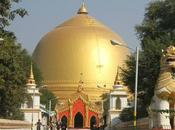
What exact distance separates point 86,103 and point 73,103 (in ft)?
6.58

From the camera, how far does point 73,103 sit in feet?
300

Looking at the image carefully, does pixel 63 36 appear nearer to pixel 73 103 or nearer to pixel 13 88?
pixel 73 103

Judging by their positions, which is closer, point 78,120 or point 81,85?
point 78,120

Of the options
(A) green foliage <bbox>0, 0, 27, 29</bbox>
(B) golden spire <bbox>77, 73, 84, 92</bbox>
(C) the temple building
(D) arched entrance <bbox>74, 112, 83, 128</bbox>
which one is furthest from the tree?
(C) the temple building

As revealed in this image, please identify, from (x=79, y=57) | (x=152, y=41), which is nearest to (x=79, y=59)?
(x=79, y=57)

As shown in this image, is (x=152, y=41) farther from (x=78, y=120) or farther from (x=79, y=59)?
(x=79, y=59)

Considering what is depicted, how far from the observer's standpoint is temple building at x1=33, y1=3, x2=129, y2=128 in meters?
97.4

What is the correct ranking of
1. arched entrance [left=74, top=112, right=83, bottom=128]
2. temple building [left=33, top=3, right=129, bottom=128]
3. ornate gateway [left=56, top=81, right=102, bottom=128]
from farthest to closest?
temple building [left=33, top=3, right=129, bottom=128] < arched entrance [left=74, top=112, right=83, bottom=128] < ornate gateway [left=56, top=81, right=102, bottom=128]

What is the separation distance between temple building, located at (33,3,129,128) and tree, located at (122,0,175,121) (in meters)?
52.6

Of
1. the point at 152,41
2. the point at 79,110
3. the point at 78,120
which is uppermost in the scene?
the point at 152,41

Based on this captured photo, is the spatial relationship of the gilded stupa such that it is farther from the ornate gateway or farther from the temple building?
the ornate gateway

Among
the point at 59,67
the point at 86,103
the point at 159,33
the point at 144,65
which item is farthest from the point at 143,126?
the point at 59,67

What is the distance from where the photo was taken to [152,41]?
127 feet

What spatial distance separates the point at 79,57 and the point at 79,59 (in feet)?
1.50
